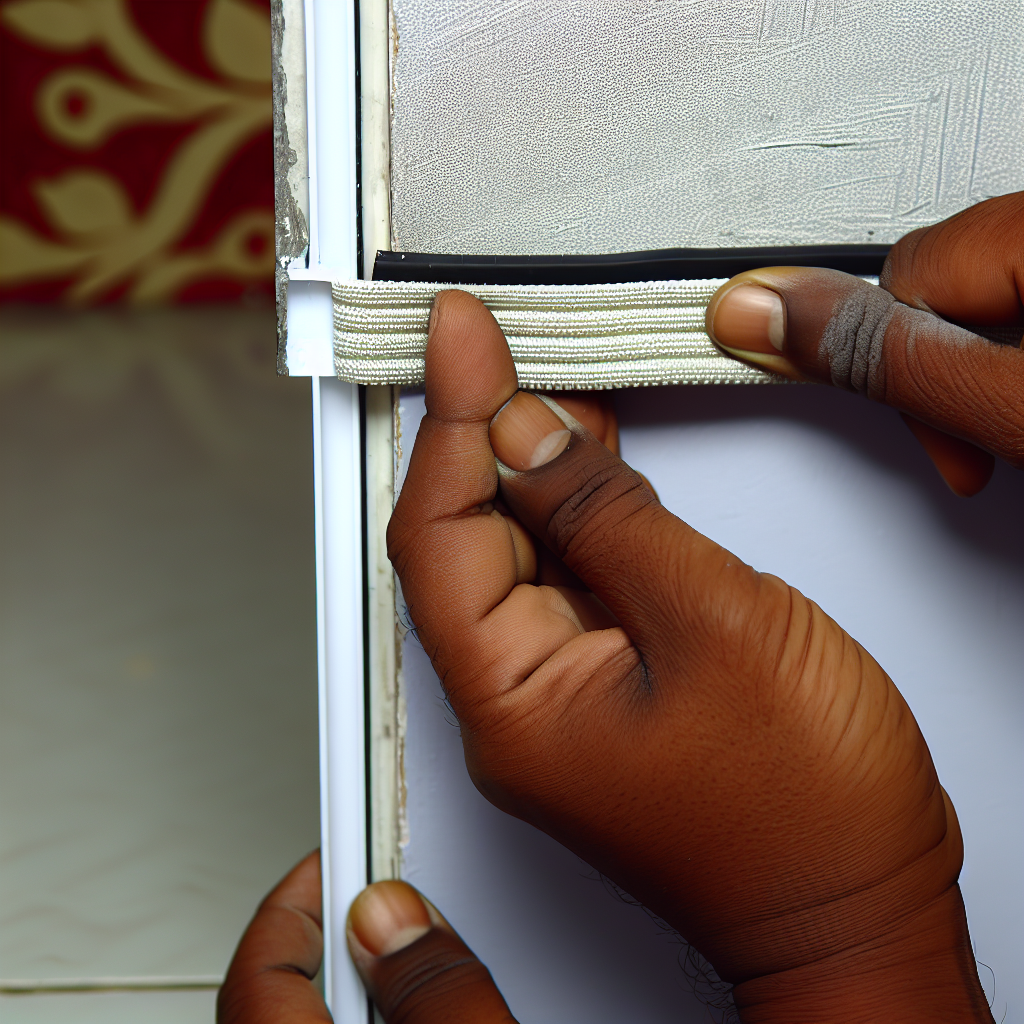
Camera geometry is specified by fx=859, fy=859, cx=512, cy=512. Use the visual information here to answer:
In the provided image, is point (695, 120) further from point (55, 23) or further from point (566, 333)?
point (55, 23)

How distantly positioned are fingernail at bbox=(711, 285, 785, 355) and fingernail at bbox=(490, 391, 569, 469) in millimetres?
70

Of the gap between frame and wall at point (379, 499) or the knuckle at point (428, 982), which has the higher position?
the gap between frame and wall at point (379, 499)

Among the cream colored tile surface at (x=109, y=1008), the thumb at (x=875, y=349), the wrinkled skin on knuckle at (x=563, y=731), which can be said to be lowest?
the cream colored tile surface at (x=109, y=1008)

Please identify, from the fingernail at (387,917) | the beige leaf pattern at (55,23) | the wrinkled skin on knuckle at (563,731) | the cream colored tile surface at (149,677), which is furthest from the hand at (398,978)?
the beige leaf pattern at (55,23)

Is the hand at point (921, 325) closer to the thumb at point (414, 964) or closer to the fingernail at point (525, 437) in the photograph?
the fingernail at point (525, 437)

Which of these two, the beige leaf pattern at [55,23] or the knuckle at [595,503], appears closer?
the knuckle at [595,503]

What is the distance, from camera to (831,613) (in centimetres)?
35

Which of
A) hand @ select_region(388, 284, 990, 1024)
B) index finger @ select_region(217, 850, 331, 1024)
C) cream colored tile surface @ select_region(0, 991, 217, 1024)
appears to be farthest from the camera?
cream colored tile surface @ select_region(0, 991, 217, 1024)

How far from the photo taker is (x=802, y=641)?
0.28 metres

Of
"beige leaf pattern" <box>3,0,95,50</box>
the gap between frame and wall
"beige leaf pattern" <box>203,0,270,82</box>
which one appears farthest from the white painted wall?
"beige leaf pattern" <box>3,0,95,50</box>

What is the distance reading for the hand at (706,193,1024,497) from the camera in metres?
0.29

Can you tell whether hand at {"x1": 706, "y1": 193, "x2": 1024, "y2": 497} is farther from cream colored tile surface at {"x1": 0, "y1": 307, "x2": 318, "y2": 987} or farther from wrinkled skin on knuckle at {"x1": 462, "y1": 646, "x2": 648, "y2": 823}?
cream colored tile surface at {"x1": 0, "y1": 307, "x2": 318, "y2": 987}

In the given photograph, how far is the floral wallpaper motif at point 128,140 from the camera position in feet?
6.17

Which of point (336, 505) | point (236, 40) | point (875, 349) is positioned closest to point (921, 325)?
point (875, 349)
